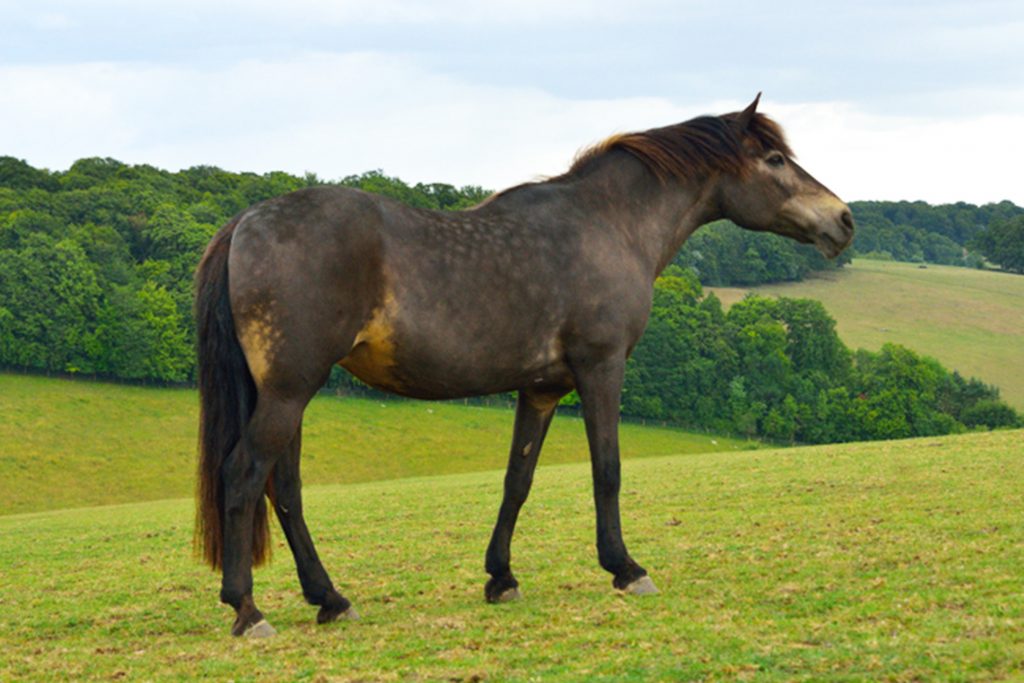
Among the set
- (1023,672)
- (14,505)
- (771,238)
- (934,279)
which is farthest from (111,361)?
(934,279)

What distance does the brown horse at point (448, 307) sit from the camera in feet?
26.8

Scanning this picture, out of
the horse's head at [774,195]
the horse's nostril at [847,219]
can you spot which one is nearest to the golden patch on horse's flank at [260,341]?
the horse's head at [774,195]

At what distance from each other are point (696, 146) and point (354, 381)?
74384 mm

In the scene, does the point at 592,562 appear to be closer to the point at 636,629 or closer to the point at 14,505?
the point at 636,629

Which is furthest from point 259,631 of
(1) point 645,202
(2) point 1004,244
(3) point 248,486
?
(2) point 1004,244

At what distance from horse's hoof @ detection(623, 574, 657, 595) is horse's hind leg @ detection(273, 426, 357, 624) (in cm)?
220

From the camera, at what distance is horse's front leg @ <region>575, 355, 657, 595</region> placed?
9180mm

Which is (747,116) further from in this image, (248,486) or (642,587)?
(248,486)

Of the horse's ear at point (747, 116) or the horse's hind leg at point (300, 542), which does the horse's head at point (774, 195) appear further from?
the horse's hind leg at point (300, 542)

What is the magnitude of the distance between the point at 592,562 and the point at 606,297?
3.56m

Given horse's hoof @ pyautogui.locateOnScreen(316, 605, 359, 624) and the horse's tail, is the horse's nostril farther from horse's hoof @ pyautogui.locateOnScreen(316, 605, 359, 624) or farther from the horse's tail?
horse's hoof @ pyautogui.locateOnScreen(316, 605, 359, 624)

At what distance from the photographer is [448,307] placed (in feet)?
28.3

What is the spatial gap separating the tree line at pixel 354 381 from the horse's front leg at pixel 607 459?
70592mm

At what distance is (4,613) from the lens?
35.2 feet
